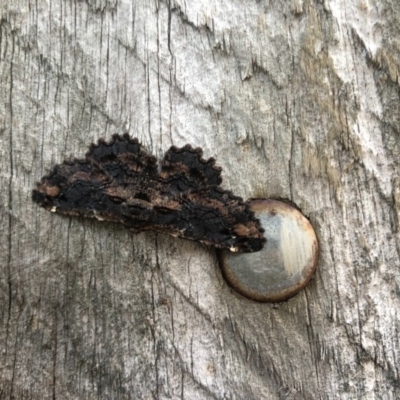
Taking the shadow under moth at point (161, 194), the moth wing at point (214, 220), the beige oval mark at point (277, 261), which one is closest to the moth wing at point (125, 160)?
the shadow under moth at point (161, 194)

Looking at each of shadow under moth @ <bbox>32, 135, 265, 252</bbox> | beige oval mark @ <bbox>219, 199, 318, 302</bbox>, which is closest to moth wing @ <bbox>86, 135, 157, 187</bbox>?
shadow under moth @ <bbox>32, 135, 265, 252</bbox>

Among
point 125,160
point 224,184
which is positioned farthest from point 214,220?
point 125,160

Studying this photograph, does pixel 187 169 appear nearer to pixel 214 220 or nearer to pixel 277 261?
pixel 214 220

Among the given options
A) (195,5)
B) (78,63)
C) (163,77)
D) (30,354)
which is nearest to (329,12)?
(195,5)

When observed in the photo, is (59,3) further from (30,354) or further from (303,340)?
(303,340)

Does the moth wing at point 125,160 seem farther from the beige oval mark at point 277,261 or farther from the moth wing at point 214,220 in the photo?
the beige oval mark at point 277,261
